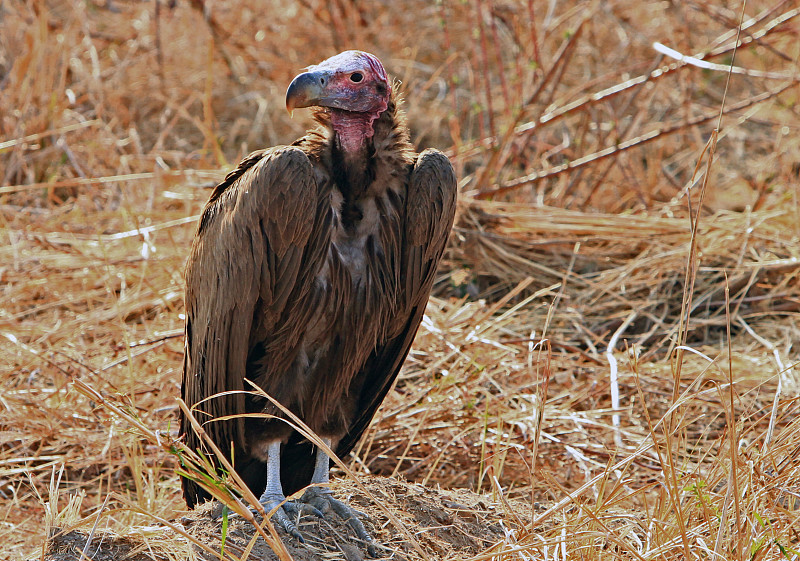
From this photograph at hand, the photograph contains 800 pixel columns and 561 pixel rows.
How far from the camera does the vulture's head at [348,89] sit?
299 centimetres

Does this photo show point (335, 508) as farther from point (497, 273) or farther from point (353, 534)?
point (497, 273)

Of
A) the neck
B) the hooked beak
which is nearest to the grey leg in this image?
the neck

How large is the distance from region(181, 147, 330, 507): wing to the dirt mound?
37cm

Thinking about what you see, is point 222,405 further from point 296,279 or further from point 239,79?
point 239,79

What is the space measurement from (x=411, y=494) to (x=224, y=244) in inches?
40.1

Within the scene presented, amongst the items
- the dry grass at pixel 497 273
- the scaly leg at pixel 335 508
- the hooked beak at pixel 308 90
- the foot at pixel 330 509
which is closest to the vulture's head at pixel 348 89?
the hooked beak at pixel 308 90

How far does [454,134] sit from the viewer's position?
6387mm

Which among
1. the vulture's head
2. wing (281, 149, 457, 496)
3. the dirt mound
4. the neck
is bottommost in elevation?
the dirt mound

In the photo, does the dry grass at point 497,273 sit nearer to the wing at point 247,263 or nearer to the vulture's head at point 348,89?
the wing at point 247,263

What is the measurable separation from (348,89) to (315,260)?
0.57 meters

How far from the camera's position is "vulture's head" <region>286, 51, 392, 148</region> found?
118 inches

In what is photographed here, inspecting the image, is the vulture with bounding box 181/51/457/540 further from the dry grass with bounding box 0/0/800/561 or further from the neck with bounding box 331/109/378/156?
the dry grass with bounding box 0/0/800/561

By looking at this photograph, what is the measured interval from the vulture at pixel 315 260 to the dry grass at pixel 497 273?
395 millimetres

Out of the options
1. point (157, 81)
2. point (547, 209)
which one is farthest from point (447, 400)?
point (157, 81)
